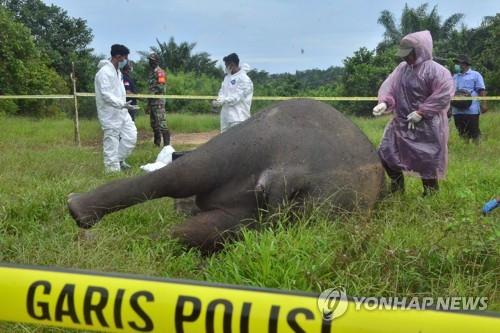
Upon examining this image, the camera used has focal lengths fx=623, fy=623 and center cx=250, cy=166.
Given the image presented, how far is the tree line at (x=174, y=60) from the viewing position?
58.5ft

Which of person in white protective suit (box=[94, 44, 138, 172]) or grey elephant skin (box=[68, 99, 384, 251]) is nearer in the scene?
grey elephant skin (box=[68, 99, 384, 251])

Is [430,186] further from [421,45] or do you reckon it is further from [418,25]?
[418,25]

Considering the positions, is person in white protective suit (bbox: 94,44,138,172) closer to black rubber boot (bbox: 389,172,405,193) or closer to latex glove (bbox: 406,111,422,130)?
black rubber boot (bbox: 389,172,405,193)

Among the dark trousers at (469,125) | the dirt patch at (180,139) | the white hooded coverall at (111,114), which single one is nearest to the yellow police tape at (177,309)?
the white hooded coverall at (111,114)

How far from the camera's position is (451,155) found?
27.5 feet

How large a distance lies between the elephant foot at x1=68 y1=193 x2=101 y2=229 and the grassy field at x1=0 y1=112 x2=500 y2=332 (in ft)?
0.20

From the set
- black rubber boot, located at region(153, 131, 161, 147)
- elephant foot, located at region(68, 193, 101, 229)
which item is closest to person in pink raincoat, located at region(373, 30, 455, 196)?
elephant foot, located at region(68, 193, 101, 229)

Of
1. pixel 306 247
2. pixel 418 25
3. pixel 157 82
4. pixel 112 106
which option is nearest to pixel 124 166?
pixel 112 106

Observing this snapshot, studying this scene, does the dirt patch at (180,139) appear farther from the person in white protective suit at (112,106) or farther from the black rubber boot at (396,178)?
the black rubber boot at (396,178)

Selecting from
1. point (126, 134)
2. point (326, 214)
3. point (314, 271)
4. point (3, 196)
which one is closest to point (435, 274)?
point (314, 271)

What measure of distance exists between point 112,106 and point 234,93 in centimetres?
170

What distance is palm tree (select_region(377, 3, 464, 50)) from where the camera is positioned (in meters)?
28.0

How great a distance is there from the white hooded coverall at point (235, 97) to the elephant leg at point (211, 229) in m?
4.47

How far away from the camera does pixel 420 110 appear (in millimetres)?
4887
